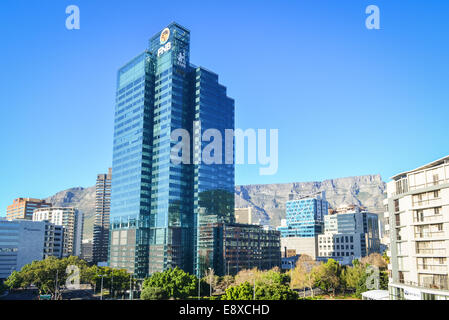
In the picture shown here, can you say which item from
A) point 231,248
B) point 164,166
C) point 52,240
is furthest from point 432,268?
point 52,240

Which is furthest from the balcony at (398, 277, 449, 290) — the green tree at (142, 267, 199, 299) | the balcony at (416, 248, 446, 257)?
the green tree at (142, 267, 199, 299)

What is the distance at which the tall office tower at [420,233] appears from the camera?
44.9 m

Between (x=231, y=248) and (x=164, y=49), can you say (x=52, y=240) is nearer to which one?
(x=231, y=248)

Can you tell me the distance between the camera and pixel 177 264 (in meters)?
114

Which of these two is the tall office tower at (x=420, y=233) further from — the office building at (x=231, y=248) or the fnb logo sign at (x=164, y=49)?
the fnb logo sign at (x=164, y=49)

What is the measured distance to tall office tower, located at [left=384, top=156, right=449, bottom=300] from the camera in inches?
1767

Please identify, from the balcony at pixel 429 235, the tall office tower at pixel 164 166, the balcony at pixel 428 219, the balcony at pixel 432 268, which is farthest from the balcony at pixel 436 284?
the tall office tower at pixel 164 166

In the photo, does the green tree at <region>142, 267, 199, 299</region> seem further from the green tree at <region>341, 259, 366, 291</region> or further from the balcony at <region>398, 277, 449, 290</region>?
the balcony at <region>398, 277, 449, 290</region>

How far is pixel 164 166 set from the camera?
12306cm

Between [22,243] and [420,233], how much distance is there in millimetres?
139409

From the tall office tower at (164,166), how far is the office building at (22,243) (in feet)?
120

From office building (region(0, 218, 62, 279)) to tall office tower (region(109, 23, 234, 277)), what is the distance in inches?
1444
